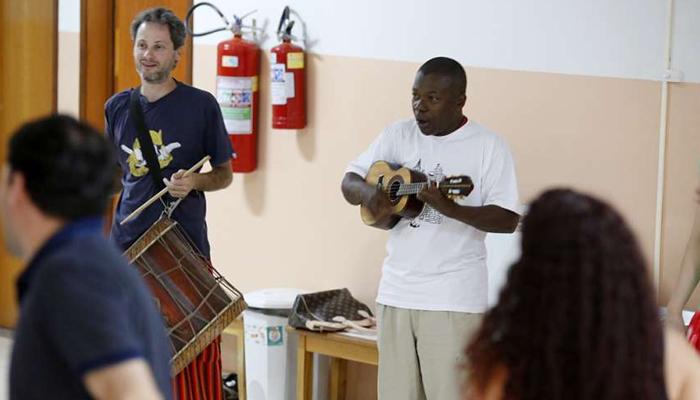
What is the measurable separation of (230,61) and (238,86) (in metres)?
0.11

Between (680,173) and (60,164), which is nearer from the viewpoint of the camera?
(60,164)

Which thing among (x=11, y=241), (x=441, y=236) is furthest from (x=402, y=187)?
(x=11, y=241)

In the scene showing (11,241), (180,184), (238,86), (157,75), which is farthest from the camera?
(238,86)

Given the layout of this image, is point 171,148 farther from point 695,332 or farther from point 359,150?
point 695,332

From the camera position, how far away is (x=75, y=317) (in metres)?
1.75

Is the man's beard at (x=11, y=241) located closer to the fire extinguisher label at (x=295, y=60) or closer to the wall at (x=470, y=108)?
the wall at (x=470, y=108)

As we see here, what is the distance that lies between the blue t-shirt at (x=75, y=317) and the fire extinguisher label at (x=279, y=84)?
322cm

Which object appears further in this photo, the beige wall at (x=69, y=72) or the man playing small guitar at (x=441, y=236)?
the beige wall at (x=69, y=72)

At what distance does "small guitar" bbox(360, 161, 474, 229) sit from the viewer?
3.57 m

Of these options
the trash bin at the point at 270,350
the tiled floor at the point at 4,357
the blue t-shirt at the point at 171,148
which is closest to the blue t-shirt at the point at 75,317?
the blue t-shirt at the point at 171,148

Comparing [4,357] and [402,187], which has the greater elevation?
[402,187]

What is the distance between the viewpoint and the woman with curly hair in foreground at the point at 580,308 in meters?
1.75

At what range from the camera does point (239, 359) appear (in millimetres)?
4996

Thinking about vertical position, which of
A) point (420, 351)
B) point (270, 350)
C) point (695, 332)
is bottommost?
point (270, 350)
